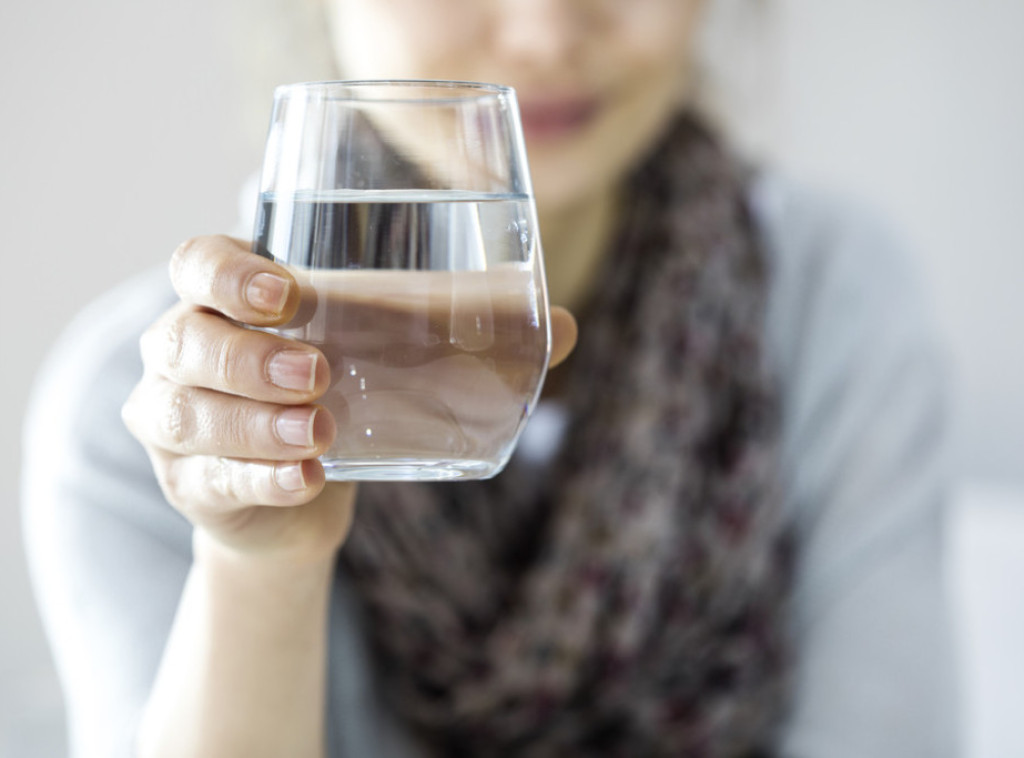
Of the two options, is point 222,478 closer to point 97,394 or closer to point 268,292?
point 268,292

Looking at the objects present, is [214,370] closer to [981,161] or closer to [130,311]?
[130,311]

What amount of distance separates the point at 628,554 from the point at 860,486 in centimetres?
28

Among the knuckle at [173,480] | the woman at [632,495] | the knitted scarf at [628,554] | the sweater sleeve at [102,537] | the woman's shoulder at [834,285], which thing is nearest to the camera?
the knuckle at [173,480]

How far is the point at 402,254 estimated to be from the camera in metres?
0.41

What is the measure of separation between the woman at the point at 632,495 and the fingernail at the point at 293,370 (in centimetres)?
40

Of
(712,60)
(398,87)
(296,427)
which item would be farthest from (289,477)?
(712,60)

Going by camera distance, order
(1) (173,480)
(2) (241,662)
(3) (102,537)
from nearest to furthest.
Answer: (1) (173,480)
(2) (241,662)
(3) (102,537)

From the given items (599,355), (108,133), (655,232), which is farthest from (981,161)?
(108,133)

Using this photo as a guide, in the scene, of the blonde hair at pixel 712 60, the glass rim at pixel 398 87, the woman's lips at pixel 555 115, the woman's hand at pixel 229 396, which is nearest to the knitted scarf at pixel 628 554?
the blonde hair at pixel 712 60

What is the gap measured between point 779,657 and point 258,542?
2.81 feet

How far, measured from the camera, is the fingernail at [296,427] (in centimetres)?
41

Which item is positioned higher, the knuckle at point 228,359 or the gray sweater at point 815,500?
the knuckle at point 228,359

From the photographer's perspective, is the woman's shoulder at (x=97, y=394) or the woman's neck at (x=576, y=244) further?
the woman's neck at (x=576, y=244)

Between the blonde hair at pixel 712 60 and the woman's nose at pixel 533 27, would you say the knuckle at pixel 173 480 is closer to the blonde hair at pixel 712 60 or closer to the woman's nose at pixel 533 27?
the woman's nose at pixel 533 27
